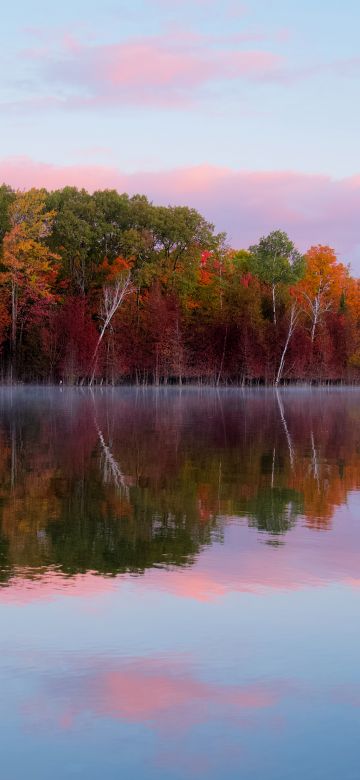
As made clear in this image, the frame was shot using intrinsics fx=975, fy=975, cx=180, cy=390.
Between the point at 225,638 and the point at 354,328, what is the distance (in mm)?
107437

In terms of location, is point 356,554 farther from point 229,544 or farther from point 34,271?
point 34,271

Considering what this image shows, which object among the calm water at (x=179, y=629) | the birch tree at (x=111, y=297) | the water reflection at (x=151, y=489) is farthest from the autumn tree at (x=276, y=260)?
the calm water at (x=179, y=629)

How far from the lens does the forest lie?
8862 centimetres

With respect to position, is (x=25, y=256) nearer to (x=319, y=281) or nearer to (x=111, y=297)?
(x=111, y=297)

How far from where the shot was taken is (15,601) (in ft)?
30.9

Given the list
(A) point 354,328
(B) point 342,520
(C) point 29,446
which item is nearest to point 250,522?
(B) point 342,520

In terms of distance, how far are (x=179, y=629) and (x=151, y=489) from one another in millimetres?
9417

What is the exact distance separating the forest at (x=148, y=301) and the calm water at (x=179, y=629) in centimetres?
7035

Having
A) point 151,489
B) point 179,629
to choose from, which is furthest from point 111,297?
point 179,629

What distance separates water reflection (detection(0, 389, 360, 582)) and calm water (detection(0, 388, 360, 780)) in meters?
0.07

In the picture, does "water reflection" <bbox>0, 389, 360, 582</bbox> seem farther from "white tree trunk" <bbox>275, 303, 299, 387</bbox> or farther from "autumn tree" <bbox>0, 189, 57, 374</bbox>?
"white tree trunk" <bbox>275, 303, 299, 387</bbox>

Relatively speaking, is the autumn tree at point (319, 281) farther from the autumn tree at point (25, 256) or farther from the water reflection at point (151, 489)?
the water reflection at point (151, 489)

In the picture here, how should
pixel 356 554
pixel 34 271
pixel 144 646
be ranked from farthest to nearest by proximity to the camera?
pixel 34 271 → pixel 356 554 → pixel 144 646

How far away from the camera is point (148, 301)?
96.4 m
